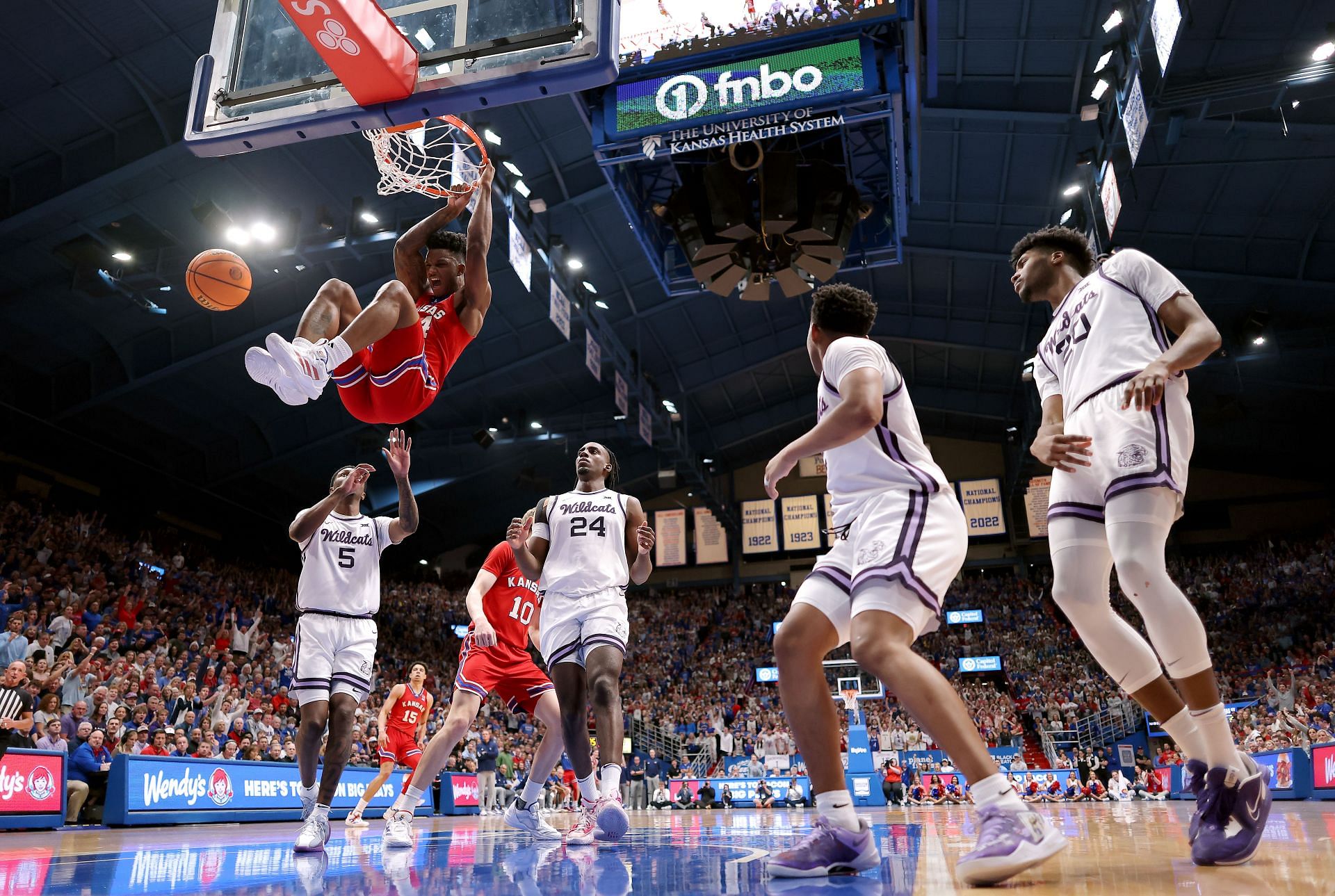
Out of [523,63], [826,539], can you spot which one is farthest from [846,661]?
[523,63]

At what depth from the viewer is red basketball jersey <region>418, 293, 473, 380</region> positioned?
165 inches

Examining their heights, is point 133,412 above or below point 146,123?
below

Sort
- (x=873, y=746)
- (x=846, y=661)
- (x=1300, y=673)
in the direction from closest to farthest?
(x=1300, y=673), (x=873, y=746), (x=846, y=661)

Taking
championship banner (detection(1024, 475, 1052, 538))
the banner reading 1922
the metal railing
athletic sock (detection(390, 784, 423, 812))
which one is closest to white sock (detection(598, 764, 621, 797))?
athletic sock (detection(390, 784, 423, 812))

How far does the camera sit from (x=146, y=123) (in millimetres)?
12117

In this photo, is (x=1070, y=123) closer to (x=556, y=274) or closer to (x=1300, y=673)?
(x=556, y=274)

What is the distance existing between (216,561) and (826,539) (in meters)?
17.7

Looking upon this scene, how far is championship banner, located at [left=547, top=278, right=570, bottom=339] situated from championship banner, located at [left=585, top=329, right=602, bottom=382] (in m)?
1.13

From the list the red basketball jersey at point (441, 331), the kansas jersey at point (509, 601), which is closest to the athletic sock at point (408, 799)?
the kansas jersey at point (509, 601)

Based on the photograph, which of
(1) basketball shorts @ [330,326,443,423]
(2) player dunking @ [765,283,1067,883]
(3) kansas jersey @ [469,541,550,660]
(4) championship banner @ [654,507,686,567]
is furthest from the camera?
(4) championship banner @ [654,507,686,567]

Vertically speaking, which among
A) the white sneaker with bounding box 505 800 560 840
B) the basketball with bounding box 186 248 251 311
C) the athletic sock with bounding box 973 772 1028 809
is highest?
the basketball with bounding box 186 248 251 311

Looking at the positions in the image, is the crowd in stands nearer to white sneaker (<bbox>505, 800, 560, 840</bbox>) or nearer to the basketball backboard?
white sneaker (<bbox>505, 800, 560, 840</bbox>)

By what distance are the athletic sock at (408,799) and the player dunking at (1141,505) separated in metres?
3.84

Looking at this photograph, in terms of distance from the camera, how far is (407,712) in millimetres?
9742
